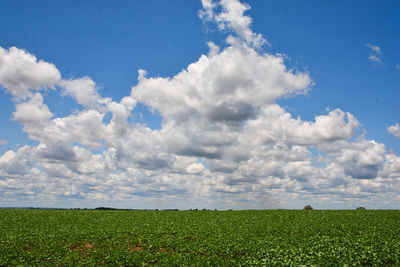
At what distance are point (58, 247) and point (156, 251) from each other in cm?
1114

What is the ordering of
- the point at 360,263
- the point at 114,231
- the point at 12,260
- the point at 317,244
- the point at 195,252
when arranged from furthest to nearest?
the point at 114,231 → the point at 317,244 → the point at 195,252 → the point at 12,260 → the point at 360,263

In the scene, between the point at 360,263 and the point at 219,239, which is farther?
the point at 219,239

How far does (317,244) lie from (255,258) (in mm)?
8838

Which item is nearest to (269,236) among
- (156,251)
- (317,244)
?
(317,244)

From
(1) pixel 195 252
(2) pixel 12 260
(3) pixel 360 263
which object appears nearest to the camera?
(3) pixel 360 263

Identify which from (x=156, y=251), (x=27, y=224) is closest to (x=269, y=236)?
(x=156, y=251)

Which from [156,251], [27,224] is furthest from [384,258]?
[27,224]

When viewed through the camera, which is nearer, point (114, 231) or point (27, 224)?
point (114, 231)

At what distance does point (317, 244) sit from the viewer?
103ft

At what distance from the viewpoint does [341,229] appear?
4100cm

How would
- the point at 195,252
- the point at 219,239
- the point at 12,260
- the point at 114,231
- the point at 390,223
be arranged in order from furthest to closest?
1. the point at 390,223
2. the point at 114,231
3. the point at 219,239
4. the point at 195,252
5. the point at 12,260

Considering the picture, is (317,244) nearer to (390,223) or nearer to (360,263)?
(360,263)

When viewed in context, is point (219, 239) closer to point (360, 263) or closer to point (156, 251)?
point (156, 251)

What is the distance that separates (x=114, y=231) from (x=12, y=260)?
14973 millimetres
